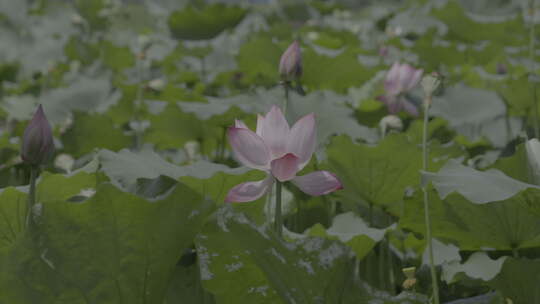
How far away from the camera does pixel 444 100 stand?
2049 millimetres

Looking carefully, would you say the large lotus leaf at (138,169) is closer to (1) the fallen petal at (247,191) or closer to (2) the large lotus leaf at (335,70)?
(1) the fallen petal at (247,191)

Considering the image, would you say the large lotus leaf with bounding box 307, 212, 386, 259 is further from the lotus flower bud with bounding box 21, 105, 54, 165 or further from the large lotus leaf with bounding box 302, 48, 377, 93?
the large lotus leaf with bounding box 302, 48, 377, 93

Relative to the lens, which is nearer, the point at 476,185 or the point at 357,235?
the point at 476,185

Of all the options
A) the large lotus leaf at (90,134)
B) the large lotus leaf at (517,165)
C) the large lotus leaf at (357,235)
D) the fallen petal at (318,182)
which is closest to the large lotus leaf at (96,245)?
the fallen petal at (318,182)

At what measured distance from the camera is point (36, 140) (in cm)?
86

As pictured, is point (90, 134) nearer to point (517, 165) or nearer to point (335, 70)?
point (335, 70)

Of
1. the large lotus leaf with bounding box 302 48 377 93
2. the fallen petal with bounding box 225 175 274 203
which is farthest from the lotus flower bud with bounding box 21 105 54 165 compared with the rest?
the large lotus leaf with bounding box 302 48 377 93

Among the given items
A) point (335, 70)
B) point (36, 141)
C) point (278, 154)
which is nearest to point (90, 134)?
point (335, 70)

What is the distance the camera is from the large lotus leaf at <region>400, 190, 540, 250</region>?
38.7 inches

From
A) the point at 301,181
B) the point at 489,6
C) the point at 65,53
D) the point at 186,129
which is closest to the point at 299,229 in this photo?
the point at 186,129

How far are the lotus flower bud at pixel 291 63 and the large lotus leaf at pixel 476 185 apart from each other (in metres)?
0.36

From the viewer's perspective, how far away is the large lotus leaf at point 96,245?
0.74 metres

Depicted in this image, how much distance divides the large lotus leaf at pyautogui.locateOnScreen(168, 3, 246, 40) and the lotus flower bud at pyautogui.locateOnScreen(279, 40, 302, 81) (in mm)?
1258

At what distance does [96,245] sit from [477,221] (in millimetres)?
535
